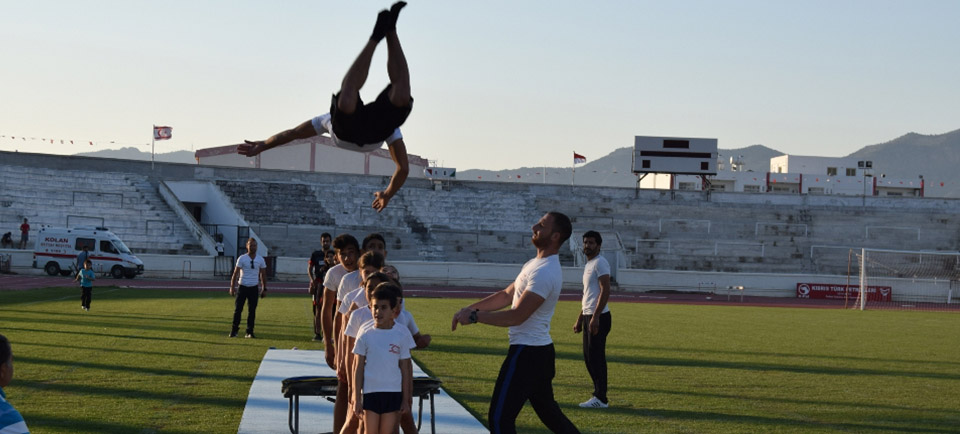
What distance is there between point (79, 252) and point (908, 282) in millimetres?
36203

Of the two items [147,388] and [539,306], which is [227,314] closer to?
[147,388]

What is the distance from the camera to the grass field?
36.2 feet

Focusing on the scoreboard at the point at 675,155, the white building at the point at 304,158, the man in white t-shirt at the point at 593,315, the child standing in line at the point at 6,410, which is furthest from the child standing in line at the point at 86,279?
the white building at the point at 304,158

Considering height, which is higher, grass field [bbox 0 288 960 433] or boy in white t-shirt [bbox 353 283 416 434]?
boy in white t-shirt [bbox 353 283 416 434]

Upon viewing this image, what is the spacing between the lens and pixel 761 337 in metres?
23.5

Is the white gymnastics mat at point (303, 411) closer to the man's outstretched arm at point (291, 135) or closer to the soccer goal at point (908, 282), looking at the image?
the man's outstretched arm at point (291, 135)

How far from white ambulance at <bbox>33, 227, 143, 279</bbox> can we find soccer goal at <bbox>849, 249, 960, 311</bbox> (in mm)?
30205

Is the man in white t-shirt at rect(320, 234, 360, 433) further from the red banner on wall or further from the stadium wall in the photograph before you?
the red banner on wall

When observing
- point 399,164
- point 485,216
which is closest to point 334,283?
point 399,164

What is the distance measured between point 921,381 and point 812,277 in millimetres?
31884

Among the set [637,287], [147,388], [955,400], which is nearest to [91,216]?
[637,287]

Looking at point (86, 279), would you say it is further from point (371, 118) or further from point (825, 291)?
point (825, 291)

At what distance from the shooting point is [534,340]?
299 inches

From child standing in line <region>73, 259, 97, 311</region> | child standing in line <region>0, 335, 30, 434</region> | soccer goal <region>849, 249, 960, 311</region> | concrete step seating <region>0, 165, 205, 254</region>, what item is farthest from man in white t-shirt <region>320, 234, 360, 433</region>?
concrete step seating <region>0, 165, 205, 254</region>
